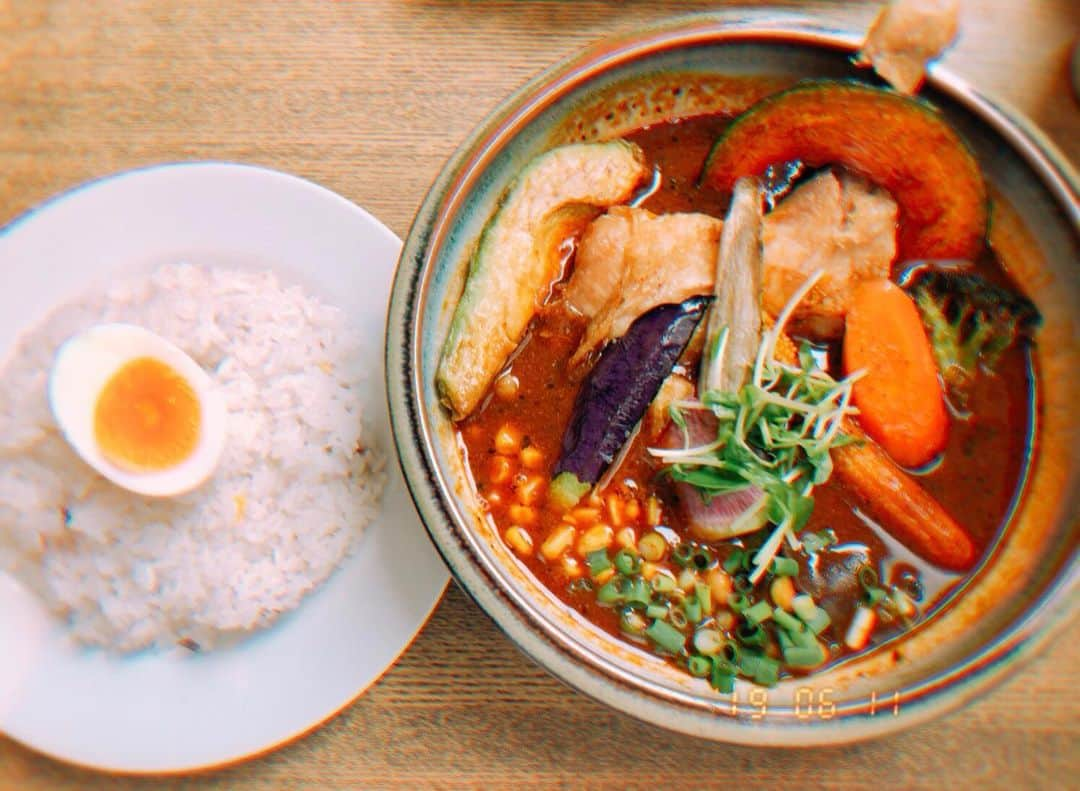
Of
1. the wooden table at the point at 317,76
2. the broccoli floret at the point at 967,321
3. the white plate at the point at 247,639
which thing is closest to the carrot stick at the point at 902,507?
the broccoli floret at the point at 967,321

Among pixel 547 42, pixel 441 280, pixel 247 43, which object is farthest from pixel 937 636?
pixel 247 43

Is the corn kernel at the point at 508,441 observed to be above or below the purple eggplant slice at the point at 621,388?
below

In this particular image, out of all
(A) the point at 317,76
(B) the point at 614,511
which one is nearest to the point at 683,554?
(B) the point at 614,511

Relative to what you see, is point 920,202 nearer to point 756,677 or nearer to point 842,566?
point 842,566

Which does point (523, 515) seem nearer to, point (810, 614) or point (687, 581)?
point (687, 581)

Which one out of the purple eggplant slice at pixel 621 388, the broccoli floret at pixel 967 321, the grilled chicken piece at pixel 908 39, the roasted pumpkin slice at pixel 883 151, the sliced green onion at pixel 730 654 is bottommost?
the sliced green onion at pixel 730 654

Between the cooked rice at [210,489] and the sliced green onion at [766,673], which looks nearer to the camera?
the sliced green onion at [766,673]

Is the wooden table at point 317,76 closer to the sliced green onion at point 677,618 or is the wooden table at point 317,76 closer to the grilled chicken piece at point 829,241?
the grilled chicken piece at point 829,241
